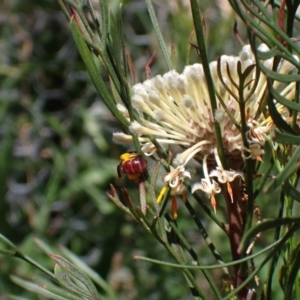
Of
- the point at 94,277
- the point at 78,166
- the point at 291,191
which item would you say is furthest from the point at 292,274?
the point at 78,166

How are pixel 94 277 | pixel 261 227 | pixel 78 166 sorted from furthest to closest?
1. pixel 78 166
2. pixel 94 277
3. pixel 261 227

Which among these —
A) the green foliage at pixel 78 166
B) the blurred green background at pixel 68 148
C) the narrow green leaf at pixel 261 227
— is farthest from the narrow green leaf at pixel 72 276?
the blurred green background at pixel 68 148

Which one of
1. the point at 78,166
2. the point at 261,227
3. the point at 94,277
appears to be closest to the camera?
the point at 261,227

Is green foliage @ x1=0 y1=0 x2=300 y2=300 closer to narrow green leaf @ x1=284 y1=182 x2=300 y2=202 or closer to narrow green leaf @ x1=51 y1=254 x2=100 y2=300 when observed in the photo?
narrow green leaf @ x1=51 y1=254 x2=100 y2=300

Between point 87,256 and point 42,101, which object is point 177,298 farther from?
point 42,101

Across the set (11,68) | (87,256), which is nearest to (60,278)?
(87,256)

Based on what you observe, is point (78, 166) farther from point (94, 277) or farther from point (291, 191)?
point (291, 191)

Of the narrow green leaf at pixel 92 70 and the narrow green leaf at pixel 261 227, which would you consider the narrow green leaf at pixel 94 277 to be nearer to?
the narrow green leaf at pixel 92 70
